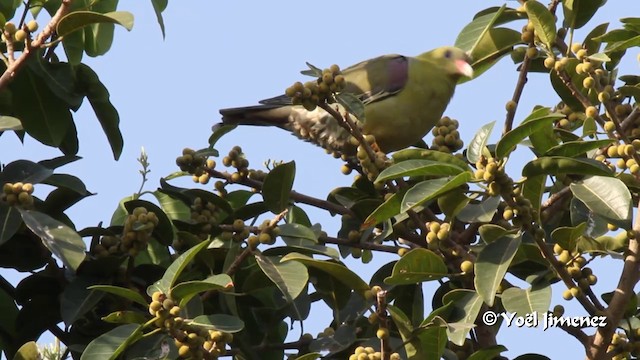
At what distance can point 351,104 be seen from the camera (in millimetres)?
2432

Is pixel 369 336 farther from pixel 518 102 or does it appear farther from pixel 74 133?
pixel 74 133

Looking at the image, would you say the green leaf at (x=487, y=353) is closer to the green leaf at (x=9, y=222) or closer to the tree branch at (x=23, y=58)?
Result: the green leaf at (x=9, y=222)

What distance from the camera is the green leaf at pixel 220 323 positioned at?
2.04 m

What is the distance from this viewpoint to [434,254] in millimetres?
2357

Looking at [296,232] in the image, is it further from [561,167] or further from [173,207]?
[561,167]

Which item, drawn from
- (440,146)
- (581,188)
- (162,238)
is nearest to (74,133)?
(162,238)

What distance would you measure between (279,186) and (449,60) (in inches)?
63.9

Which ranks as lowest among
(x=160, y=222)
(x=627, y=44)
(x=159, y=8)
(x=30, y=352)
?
(x=30, y=352)

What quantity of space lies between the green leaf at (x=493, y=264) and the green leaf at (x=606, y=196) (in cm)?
18

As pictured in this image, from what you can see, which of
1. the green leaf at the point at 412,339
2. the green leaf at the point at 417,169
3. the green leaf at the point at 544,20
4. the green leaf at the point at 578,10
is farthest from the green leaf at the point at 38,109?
the green leaf at the point at 578,10

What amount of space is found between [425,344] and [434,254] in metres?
0.25

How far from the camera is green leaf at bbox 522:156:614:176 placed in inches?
86.0

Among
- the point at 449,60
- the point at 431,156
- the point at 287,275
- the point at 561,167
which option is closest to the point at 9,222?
the point at 287,275

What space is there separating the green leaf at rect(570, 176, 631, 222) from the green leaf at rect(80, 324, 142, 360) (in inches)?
39.3
